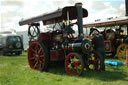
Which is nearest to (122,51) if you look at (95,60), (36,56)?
(95,60)

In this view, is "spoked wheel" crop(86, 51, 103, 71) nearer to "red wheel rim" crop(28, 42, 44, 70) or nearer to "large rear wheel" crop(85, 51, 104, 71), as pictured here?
"large rear wheel" crop(85, 51, 104, 71)

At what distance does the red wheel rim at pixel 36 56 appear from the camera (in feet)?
23.7

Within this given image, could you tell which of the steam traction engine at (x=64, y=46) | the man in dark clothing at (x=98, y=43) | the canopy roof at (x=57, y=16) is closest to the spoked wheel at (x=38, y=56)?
the steam traction engine at (x=64, y=46)

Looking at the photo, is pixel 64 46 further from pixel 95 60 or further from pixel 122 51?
pixel 122 51

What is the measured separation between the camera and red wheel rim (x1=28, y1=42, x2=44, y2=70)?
23.7 feet

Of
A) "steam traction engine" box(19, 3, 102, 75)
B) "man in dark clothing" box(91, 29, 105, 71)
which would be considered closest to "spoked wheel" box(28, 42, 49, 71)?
"steam traction engine" box(19, 3, 102, 75)

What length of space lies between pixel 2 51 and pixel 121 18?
31.9 ft

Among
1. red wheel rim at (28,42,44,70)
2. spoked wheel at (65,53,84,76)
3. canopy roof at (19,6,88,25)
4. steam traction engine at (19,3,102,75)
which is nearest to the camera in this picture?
spoked wheel at (65,53,84,76)

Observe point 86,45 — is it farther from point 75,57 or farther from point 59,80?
point 59,80

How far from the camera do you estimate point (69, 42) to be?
649 centimetres

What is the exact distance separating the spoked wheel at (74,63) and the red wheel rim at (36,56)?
127cm

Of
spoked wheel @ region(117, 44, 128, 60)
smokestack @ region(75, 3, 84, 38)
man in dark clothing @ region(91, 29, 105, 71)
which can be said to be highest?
smokestack @ region(75, 3, 84, 38)

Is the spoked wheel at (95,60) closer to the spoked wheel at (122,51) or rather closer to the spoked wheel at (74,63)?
the spoked wheel at (74,63)

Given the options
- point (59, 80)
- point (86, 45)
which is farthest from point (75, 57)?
point (59, 80)
